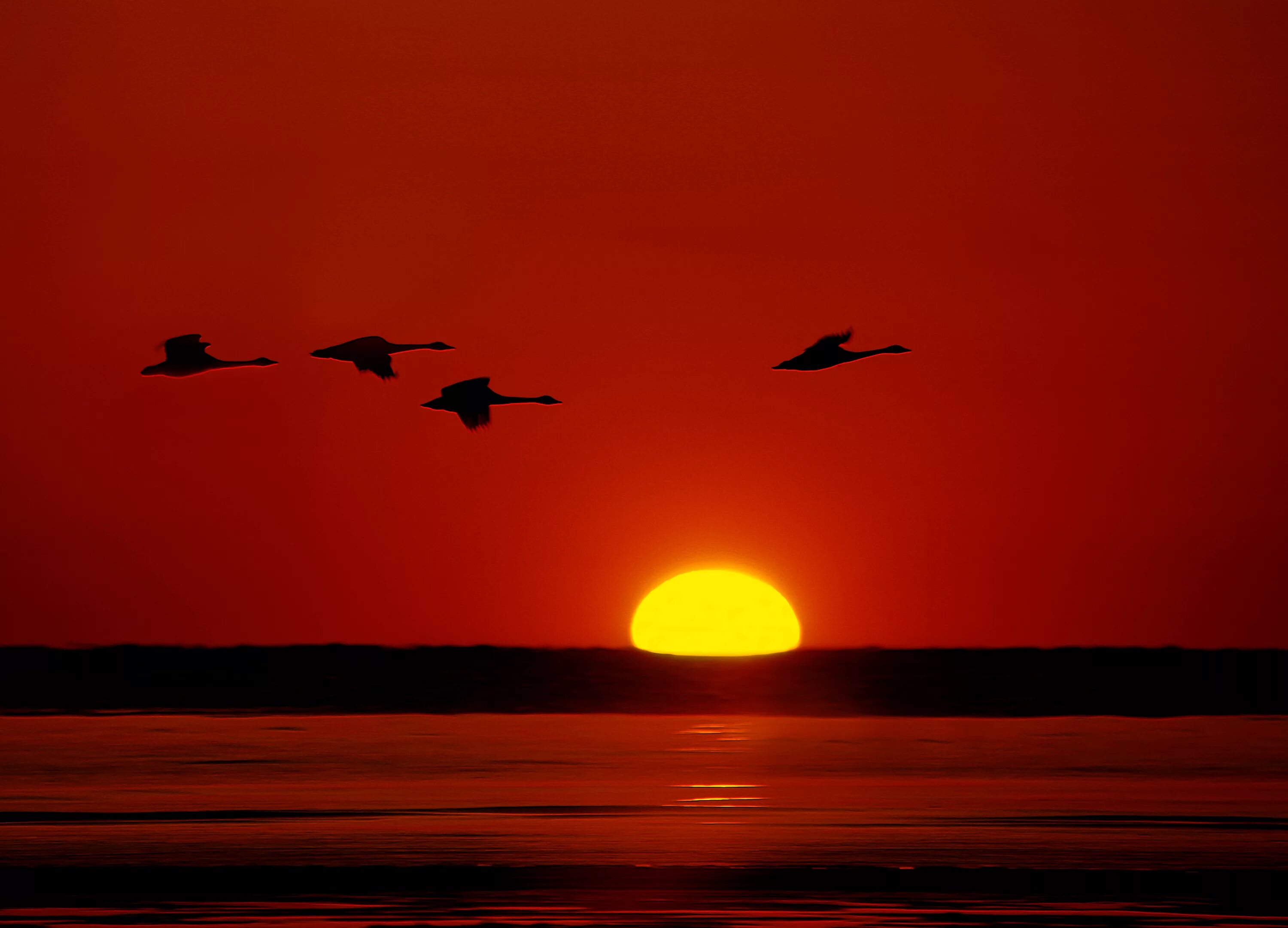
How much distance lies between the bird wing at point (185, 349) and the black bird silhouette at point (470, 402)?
2.85 m

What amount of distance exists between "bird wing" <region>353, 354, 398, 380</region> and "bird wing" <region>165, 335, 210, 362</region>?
2.20m

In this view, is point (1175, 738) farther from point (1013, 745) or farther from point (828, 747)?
point (828, 747)

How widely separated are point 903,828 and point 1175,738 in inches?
1090

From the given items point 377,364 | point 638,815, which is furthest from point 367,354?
point 638,815

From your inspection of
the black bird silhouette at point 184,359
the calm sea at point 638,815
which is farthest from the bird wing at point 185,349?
the calm sea at point 638,815

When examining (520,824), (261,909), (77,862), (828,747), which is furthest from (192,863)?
(828,747)

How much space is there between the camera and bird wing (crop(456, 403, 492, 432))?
25.2 metres

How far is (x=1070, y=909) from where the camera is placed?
26.9 m

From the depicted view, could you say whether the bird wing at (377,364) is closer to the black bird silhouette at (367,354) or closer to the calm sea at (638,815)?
the black bird silhouette at (367,354)

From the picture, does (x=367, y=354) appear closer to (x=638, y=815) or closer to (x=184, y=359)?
(x=184, y=359)

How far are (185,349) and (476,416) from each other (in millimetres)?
3571

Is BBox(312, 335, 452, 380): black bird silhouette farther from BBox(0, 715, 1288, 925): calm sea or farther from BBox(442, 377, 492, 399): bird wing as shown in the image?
BBox(0, 715, 1288, 925): calm sea

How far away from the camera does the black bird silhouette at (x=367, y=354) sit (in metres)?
24.9

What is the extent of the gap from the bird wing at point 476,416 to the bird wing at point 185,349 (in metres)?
3.21
